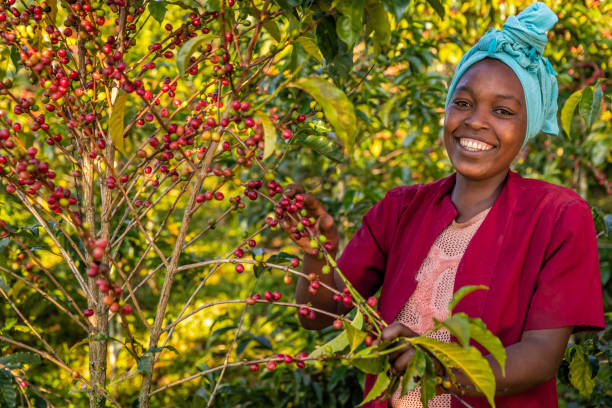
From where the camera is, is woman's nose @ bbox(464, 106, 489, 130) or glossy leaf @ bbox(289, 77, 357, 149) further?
woman's nose @ bbox(464, 106, 489, 130)

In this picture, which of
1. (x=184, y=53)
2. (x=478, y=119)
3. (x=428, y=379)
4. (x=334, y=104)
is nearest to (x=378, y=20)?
(x=334, y=104)

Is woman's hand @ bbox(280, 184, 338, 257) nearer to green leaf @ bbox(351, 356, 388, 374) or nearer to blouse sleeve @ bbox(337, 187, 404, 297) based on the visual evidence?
blouse sleeve @ bbox(337, 187, 404, 297)

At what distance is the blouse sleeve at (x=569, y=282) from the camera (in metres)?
1.39

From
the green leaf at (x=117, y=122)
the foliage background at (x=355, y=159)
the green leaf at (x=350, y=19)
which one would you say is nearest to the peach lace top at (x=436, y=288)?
the foliage background at (x=355, y=159)

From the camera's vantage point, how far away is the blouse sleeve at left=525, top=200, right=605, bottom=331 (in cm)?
139

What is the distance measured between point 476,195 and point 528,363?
1.80 feet

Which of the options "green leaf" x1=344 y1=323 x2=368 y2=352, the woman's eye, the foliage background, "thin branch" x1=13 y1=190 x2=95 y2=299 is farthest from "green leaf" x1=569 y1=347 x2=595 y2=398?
"thin branch" x1=13 y1=190 x2=95 y2=299

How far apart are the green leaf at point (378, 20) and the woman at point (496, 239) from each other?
423 mm

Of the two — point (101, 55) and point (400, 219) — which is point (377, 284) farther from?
point (101, 55)

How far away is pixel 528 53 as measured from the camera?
64.0 inches

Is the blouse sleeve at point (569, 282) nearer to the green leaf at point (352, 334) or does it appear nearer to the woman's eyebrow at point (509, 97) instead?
the woman's eyebrow at point (509, 97)

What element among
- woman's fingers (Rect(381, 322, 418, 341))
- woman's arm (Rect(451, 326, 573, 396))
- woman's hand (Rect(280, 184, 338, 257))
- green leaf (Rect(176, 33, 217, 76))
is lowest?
woman's arm (Rect(451, 326, 573, 396))

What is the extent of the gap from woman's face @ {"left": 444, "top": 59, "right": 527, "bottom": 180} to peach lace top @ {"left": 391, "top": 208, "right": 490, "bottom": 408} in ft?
0.48

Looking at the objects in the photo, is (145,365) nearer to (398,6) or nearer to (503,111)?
(398,6)
